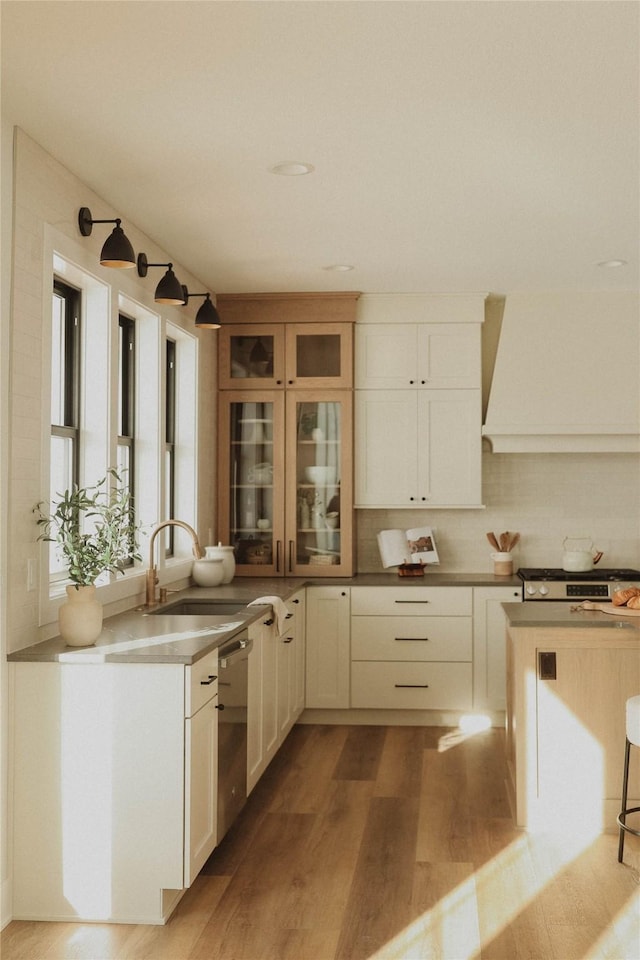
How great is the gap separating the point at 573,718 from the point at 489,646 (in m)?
1.72

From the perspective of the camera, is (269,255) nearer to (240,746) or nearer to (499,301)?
(499,301)

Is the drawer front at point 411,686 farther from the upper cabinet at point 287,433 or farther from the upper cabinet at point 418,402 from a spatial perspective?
the upper cabinet at point 418,402

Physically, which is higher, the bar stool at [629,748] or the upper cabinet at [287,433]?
the upper cabinet at [287,433]

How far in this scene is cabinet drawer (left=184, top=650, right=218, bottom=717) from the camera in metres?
3.11

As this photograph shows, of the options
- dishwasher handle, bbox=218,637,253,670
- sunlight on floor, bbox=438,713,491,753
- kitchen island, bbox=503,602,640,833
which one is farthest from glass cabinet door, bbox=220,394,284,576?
kitchen island, bbox=503,602,640,833

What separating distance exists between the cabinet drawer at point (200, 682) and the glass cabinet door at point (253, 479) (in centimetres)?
258

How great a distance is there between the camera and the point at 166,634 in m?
3.56

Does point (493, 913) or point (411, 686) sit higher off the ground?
point (411, 686)

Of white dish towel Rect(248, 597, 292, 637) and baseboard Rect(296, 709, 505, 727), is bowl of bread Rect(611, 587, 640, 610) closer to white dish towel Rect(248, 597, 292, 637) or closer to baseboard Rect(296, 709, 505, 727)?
white dish towel Rect(248, 597, 292, 637)

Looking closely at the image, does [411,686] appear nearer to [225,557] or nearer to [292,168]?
[225,557]

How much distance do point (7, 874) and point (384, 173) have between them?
2870mm

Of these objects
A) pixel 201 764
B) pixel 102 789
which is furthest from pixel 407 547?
pixel 102 789

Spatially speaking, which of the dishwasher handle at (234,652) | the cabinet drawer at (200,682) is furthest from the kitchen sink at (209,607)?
the cabinet drawer at (200,682)

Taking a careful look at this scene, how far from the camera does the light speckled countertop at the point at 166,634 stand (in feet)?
10.3
